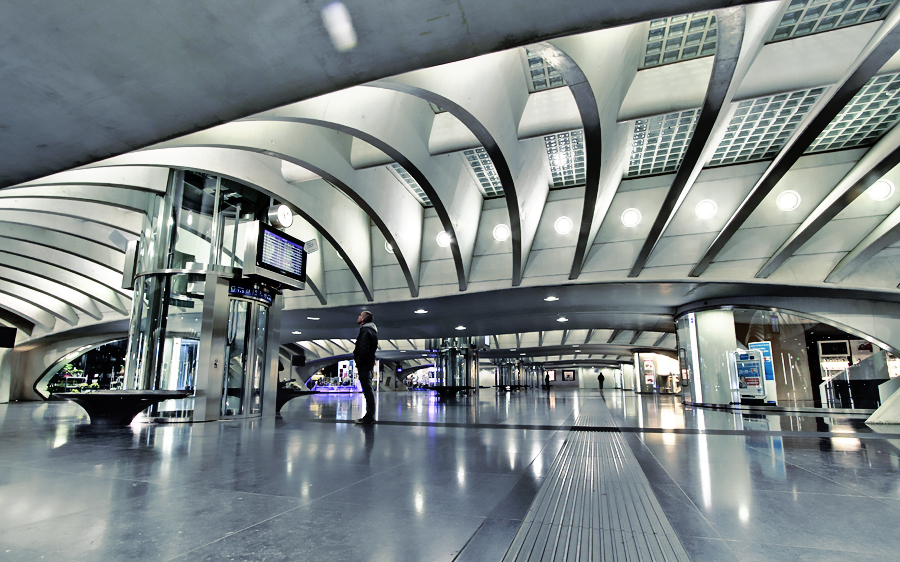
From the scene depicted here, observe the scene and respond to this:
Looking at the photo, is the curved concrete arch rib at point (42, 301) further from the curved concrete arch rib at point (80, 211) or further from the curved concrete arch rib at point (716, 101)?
the curved concrete arch rib at point (716, 101)

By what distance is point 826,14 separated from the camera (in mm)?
9711

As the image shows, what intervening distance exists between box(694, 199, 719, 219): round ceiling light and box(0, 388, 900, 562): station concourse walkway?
41.0 ft

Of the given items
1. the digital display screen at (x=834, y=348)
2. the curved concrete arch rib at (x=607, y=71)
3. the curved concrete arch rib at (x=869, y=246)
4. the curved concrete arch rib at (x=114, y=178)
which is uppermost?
the curved concrete arch rib at (x=607, y=71)

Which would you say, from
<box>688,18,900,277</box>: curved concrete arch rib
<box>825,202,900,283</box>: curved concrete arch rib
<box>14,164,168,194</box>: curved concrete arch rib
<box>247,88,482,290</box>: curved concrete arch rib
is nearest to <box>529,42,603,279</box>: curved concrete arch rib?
<box>247,88,482,290</box>: curved concrete arch rib

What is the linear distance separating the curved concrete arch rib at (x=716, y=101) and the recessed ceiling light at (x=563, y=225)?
140 inches

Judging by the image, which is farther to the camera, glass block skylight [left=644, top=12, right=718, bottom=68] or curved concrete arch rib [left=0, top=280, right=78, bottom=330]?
curved concrete arch rib [left=0, top=280, right=78, bottom=330]

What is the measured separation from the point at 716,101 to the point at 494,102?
481cm

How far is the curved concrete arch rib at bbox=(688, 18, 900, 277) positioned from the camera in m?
8.15

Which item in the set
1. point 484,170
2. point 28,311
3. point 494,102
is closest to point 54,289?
point 28,311

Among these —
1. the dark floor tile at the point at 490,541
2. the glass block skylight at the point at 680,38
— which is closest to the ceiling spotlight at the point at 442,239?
the glass block skylight at the point at 680,38

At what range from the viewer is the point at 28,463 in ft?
14.7

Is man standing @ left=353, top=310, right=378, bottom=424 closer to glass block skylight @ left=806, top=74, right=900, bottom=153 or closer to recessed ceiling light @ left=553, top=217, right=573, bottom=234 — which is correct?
recessed ceiling light @ left=553, top=217, right=573, bottom=234

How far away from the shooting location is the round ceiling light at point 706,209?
54.1 feet

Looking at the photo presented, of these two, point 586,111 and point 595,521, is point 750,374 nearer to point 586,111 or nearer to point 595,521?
point 586,111
